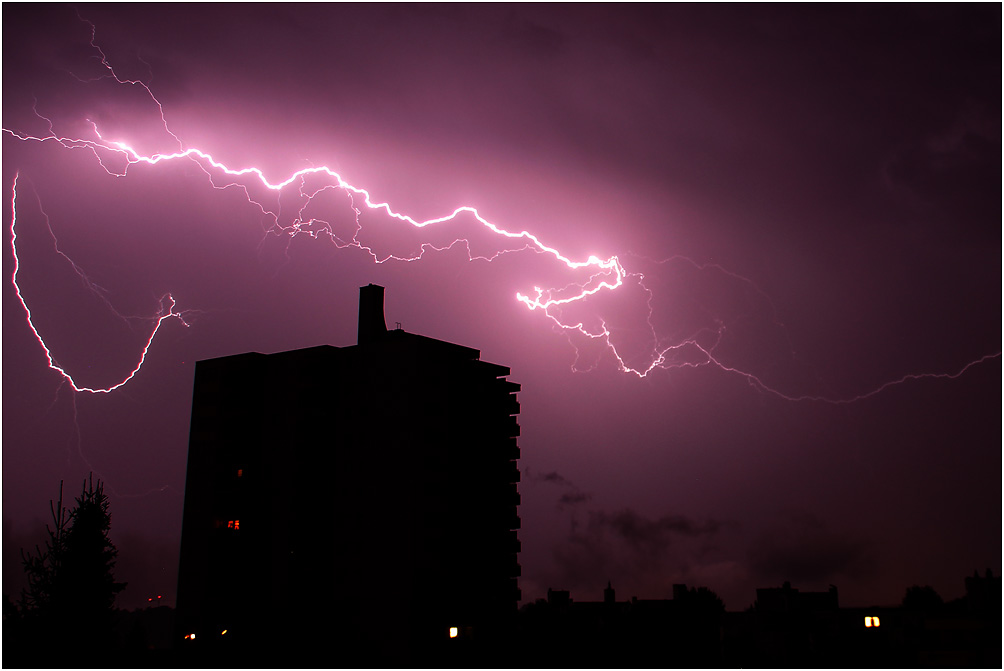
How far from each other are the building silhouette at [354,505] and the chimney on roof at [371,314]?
6cm

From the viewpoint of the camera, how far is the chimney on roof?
3500 centimetres

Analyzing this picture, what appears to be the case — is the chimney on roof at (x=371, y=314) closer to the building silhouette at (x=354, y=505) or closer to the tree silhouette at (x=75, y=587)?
the building silhouette at (x=354, y=505)

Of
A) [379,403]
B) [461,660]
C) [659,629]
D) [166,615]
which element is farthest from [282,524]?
[166,615]

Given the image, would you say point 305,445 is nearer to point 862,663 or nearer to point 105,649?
point 105,649

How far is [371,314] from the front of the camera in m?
35.4

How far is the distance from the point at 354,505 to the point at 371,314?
8.24m

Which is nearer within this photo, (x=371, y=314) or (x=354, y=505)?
(x=354, y=505)

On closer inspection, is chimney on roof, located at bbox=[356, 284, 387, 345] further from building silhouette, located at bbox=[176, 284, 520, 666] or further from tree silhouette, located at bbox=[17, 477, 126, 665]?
tree silhouette, located at bbox=[17, 477, 126, 665]

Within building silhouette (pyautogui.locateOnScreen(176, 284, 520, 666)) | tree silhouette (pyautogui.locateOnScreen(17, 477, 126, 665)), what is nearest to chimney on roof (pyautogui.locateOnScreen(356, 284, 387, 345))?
building silhouette (pyautogui.locateOnScreen(176, 284, 520, 666))

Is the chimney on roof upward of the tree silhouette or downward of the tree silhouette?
upward

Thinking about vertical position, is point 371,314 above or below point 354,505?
above

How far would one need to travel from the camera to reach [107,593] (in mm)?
27781

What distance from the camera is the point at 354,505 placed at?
3114 cm

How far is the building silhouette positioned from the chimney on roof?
64 mm
